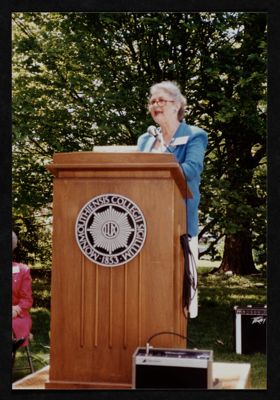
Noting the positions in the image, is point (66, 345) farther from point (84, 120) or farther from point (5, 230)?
point (84, 120)

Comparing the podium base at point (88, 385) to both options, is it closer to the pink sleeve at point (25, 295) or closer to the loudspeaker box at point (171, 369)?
the loudspeaker box at point (171, 369)

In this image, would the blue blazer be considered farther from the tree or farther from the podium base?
the podium base

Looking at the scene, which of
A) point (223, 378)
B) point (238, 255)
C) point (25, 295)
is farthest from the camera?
point (238, 255)

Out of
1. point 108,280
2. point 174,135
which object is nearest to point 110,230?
point 108,280

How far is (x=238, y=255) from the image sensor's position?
4.27 metres

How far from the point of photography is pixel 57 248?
111 inches

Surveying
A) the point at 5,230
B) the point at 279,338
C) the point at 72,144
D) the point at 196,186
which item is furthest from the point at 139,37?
the point at 279,338

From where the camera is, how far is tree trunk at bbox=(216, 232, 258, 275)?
4074mm

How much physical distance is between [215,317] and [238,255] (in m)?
0.46

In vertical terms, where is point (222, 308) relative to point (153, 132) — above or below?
below

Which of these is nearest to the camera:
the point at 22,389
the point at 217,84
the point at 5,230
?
the point at 22,389

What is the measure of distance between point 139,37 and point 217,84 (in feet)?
1.93

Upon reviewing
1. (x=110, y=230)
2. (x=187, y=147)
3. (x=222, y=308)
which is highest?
(x=187, y=147)

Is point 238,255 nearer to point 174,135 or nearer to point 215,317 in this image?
point 215,317
